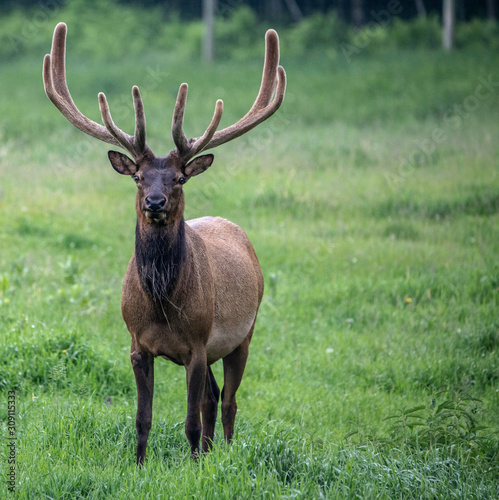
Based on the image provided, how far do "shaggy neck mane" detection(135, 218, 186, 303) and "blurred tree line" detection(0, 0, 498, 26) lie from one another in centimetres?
3053

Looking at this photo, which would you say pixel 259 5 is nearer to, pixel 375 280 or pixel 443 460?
pixel 375 280

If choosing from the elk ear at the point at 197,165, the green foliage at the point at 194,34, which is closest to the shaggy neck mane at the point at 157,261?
the elk ear at the point at 197,165

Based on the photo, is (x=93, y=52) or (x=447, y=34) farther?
(x=93, y=52)

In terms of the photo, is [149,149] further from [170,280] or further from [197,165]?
[170,280]

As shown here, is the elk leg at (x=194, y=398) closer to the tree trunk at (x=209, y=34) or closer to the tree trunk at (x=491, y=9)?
the tree trunk at (x=209, y=34)

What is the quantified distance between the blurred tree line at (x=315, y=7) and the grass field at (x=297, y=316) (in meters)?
15.9

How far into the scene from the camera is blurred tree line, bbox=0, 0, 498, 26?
1304 inches

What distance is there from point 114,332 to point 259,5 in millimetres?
31813

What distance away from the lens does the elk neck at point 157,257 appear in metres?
4.66

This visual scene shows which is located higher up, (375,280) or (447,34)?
(447,34)

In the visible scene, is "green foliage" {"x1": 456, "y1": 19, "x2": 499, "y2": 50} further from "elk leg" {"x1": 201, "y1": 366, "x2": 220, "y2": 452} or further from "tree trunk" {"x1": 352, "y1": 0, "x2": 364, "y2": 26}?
"elk leg" {"x1": 201, "y1": 366, "x2": 220, "y2": 452}

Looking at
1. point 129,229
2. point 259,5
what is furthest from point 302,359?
point 259,5

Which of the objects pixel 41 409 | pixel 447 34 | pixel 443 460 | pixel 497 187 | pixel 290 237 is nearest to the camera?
pixel 443 460

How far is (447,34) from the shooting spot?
28531mm
